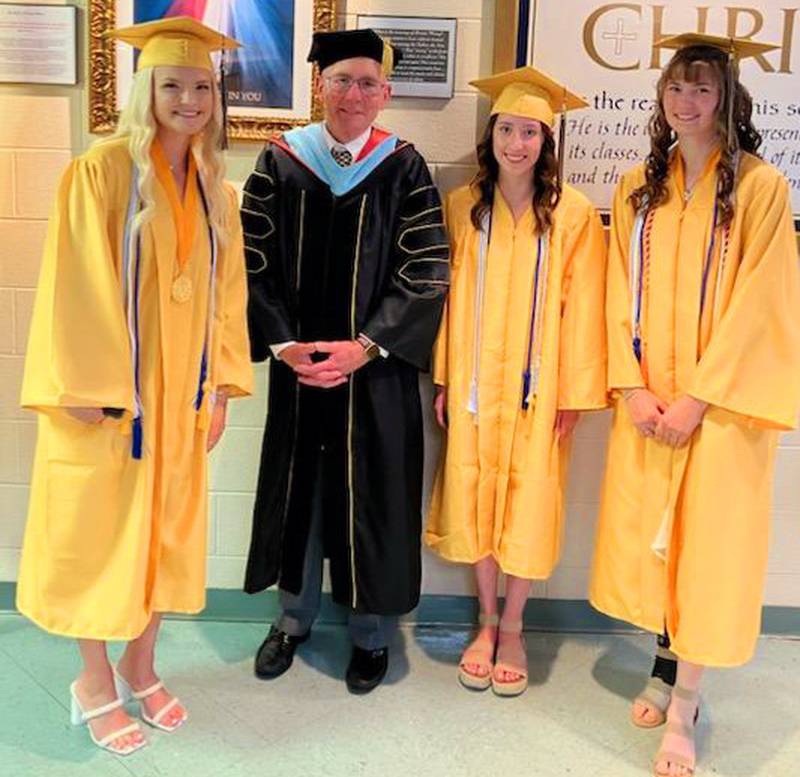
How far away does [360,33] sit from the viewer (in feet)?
7.46

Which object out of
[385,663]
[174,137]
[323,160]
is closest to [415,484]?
[385,663]

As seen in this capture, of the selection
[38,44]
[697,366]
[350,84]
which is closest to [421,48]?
[350,84]

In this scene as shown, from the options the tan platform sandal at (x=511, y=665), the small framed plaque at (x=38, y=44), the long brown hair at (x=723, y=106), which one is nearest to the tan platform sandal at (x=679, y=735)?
the tan platform sandal at (x=511, y=665)

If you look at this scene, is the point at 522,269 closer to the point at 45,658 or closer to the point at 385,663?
the point at 385,663

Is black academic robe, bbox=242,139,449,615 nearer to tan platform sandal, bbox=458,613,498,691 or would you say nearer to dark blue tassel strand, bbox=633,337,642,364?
tan platform sandal, bbox=458,613,498,691

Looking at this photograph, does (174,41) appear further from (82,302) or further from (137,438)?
(137,438)

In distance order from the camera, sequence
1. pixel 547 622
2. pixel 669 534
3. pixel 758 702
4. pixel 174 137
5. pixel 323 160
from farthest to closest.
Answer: pixel 547 622
pixel 758 702
pixel 323 160
pixel 669 534
pixel 174 137

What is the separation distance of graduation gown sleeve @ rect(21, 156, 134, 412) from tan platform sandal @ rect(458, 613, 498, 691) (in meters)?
1.20

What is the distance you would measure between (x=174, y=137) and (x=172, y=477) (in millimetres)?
739

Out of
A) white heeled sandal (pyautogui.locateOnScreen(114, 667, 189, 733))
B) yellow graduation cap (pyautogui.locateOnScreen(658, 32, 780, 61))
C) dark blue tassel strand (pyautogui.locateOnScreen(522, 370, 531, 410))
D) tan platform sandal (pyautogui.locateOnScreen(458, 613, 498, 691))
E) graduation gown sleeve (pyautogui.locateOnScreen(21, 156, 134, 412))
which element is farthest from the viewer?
tan platform sandal (pyautogui.locateOnScreen(458, 613, 498, 691))

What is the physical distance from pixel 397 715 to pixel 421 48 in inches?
68.2

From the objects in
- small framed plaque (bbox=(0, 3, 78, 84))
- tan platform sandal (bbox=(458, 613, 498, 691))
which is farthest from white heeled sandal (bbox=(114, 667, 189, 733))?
small framed plaque (bbox=(0, 3, 78, 84))

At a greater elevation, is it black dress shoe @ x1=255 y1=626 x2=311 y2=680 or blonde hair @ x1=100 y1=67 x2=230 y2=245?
blonde hair @ x1=100 y1=67 x2=230 y2=245

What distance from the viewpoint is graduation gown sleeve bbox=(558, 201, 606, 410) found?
2.40m
